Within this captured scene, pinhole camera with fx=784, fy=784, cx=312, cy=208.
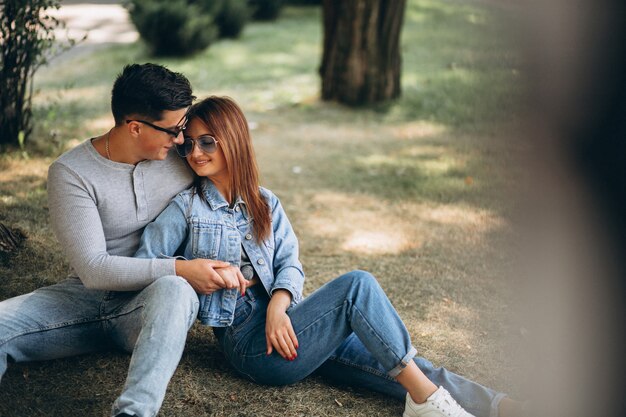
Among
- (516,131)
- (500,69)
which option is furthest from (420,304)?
(500,69)

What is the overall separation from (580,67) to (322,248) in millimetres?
1779

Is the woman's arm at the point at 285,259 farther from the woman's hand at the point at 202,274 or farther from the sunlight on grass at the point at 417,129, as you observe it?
the sunlight on grass at the point at 417,129

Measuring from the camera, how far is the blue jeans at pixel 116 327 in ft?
8.00

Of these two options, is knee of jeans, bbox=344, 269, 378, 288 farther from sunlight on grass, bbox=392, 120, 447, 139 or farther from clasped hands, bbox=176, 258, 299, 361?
sunlight on grass, bbox=392, 120, 447, 139

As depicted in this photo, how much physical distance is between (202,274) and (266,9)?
12.8 m

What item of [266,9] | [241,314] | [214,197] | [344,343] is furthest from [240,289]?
[266,9]

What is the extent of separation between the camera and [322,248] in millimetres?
4711

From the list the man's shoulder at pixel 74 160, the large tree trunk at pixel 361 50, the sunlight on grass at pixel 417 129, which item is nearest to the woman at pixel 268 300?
the man's shoulder at pixel 74 160

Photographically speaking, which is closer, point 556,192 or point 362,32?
point 556,192

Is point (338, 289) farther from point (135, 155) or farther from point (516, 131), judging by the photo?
point (516, 131)

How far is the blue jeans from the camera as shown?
2.44 metres

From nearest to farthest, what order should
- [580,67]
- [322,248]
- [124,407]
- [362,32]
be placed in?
[124,407]
[580,67]
[322,248]
[362,32]

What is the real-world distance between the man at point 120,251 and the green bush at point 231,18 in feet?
32.3

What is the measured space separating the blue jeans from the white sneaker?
2.82ft
